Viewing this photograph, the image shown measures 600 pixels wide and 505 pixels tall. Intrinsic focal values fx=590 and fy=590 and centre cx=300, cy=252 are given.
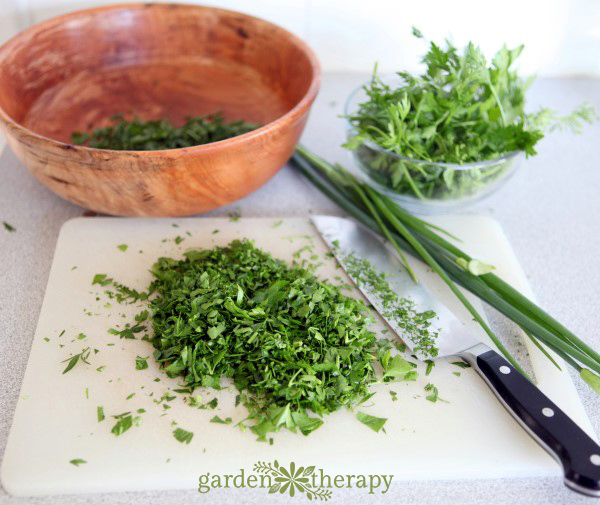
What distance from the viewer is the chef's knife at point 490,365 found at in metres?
0.87

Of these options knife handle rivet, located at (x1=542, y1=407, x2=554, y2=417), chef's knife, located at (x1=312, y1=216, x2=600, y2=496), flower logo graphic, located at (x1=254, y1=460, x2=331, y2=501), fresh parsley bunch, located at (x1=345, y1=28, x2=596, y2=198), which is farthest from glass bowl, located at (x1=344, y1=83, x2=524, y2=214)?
flower logo graphic, located at (x1=254, y1=460, x2=331, y2=501)

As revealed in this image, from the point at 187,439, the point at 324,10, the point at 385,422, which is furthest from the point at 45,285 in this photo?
the point at 324,10

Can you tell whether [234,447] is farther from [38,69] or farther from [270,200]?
[38,69]

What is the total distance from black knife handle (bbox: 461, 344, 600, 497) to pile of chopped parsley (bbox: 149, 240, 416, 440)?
0.43 ft

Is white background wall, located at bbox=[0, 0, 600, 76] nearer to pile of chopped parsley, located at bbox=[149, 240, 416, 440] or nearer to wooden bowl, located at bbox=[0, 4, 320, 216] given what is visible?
wooden bowl, located at bbox=[0, 4, 320, 216]

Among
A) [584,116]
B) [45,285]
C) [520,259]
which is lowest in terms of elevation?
[45,285]

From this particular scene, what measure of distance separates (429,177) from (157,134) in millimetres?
649

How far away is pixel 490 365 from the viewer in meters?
1.02

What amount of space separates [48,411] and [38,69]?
95 centimetres

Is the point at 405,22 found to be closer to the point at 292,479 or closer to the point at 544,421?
the point at 544,421

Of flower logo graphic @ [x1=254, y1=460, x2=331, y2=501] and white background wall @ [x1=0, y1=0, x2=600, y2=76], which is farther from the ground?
white background wall @ [x1=0, y1=0, x2=600, y2=76]

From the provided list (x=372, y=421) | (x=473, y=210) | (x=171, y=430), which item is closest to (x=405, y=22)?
(x=473, y=210)

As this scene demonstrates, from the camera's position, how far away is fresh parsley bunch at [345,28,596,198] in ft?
4.09

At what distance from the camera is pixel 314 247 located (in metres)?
1.30
